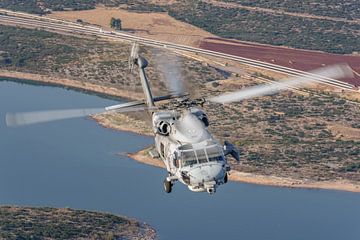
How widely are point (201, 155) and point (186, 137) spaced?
3.44ft

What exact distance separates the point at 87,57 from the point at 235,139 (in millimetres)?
28035

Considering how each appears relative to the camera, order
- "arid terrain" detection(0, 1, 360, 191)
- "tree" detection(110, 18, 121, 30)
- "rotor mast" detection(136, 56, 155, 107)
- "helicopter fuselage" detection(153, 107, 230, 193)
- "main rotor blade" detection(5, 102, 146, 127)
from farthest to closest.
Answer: "tree" detection(110, 18, 121, 30) → "arid terrain" detection(0, 1, 360, 191) → "rotor mast" detection(136, 56, 155, 107) → "helicopter fuselage" detection(153, 107, 230, 193) → "main rotor blade" detection(5, 102, 146, 127)

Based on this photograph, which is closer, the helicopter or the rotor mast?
the helicopter

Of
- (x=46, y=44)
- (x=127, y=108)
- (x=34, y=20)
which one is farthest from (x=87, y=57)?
(x=127, y=108)

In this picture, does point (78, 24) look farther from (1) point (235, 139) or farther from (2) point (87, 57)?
(1) point (235, 139)

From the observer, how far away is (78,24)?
128 meters

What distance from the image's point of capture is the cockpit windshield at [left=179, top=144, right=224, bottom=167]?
41594 millimetres

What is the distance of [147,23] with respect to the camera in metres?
129

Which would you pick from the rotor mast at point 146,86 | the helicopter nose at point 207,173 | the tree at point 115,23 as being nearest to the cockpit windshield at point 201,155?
the helicopter nose at point 207,173

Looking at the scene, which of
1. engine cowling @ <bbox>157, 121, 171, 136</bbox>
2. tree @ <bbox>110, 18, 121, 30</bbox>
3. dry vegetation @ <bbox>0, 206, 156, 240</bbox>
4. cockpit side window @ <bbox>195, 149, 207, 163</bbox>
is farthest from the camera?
tree @ <bbox>110, 18, 121, 30</bbox>

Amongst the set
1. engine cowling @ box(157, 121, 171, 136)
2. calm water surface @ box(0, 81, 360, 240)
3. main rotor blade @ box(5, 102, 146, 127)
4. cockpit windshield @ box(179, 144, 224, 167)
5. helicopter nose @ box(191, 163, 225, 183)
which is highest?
main rotor blade @ box(5, 102, 146, 127)

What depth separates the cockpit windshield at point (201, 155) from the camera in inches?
1638

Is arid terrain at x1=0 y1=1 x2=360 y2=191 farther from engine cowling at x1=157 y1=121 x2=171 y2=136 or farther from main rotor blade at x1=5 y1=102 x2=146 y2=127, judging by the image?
main rotor blade at x1=5 y1=102 x2=146 y2=127

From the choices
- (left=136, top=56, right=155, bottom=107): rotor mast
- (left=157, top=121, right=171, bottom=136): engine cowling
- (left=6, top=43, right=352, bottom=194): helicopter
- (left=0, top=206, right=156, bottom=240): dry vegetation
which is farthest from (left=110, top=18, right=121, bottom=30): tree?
(left=157, top=121, right=171, bottom=136): engine cowling
